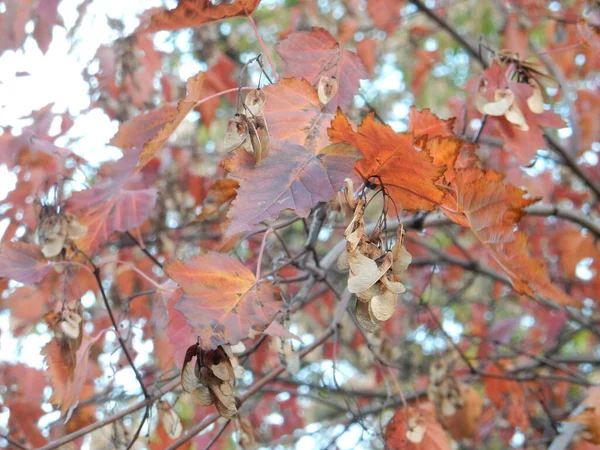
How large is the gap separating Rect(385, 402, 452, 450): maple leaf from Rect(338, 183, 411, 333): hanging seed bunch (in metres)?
0.46

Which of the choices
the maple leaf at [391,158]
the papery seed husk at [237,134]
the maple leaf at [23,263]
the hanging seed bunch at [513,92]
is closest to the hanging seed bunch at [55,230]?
the maple leaf at [23,263]

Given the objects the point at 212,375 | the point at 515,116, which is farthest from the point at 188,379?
the point at 515,116

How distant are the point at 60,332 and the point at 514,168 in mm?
1567

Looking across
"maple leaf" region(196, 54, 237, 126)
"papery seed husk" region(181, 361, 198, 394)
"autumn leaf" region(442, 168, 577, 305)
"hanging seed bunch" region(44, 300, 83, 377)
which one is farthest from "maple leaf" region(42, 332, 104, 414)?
"maple leaf" region(196, 54, 237, 126)

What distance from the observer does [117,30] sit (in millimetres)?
1896

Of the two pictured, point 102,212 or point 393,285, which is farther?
point 102,212

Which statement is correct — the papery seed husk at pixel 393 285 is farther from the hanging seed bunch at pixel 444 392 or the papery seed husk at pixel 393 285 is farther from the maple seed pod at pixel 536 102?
the hanging seed bunch at pixel 444 392

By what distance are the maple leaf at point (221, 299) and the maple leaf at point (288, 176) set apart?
0.29 feet

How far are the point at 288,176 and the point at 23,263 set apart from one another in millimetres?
→ 442

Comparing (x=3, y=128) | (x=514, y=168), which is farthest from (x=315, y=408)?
(x=3, y=128)

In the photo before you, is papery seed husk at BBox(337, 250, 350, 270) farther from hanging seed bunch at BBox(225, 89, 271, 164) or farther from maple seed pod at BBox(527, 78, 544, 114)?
maple seed pod at BBox(527, 78, 544, 114)

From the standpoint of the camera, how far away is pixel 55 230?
0.84m

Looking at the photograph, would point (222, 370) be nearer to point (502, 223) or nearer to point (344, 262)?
point (344, 262)

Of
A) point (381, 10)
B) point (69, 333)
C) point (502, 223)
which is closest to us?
point (502, 223)
